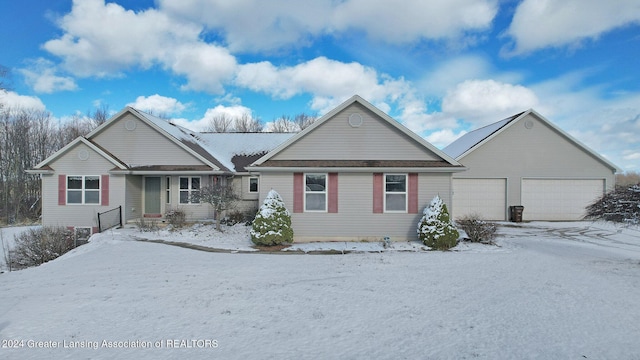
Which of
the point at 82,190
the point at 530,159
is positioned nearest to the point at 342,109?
the point at 530,159

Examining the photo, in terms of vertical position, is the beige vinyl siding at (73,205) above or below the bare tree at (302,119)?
below

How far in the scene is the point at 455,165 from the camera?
12664 millimetres

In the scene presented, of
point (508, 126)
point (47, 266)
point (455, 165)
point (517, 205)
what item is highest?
point (508, 126)

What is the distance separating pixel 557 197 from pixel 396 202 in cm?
1253

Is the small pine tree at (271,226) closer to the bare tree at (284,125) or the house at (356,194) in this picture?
the house at (356,194)

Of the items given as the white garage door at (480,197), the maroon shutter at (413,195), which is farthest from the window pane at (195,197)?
the white garage door at (480,197)

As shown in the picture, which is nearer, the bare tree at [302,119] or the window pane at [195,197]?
the window pane at [195,197]

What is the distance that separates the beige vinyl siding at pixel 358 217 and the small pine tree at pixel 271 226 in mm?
984

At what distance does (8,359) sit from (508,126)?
21778 mm

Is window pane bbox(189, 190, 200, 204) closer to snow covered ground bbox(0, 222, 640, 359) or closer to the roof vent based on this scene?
snow covered ground bbox(0, 222, 640, 359)

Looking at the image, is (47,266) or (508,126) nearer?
(47,266)

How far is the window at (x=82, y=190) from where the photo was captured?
52.9 ft

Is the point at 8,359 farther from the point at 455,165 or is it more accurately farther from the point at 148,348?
the point at 455,165

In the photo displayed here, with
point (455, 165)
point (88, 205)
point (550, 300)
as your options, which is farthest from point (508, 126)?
point (88, 205)
